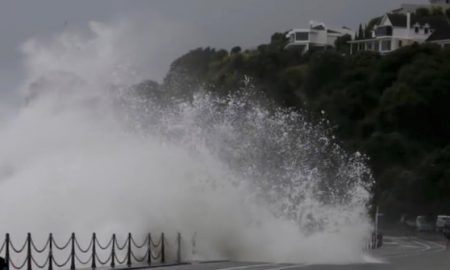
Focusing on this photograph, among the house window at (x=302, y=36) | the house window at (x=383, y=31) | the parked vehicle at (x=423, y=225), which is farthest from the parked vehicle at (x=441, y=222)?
the house window at (x=302, y=36)

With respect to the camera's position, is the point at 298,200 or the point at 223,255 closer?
the point at 223,255

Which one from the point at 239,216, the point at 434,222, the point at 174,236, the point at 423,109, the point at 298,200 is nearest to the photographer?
the point at 174,236

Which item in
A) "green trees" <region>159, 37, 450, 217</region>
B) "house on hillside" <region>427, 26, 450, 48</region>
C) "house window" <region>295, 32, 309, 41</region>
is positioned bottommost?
"green trees" <region>159, 37, 450, 217</region>

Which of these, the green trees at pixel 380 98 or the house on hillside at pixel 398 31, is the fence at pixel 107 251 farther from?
the house on hillside at pixel 398 31

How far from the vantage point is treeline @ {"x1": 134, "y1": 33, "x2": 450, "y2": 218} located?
322 ft

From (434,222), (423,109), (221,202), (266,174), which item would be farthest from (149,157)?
(423,109)

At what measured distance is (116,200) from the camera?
43.0 meters

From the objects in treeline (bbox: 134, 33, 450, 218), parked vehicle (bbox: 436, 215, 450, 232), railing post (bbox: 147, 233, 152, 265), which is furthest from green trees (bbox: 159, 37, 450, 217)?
railing post (bbox: 147, 233, 152, 265)

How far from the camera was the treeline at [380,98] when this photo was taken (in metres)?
98.2

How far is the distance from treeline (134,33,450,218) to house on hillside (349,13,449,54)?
3166 cm

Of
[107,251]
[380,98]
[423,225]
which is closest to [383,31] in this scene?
[380,98]

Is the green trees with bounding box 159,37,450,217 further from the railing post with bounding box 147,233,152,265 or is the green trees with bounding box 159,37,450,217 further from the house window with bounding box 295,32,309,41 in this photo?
the railing post with bounding box 147,233,152,265

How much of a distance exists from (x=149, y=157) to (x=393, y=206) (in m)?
53.5

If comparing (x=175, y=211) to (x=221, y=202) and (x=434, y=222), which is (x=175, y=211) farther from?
(x=434, y=222)
